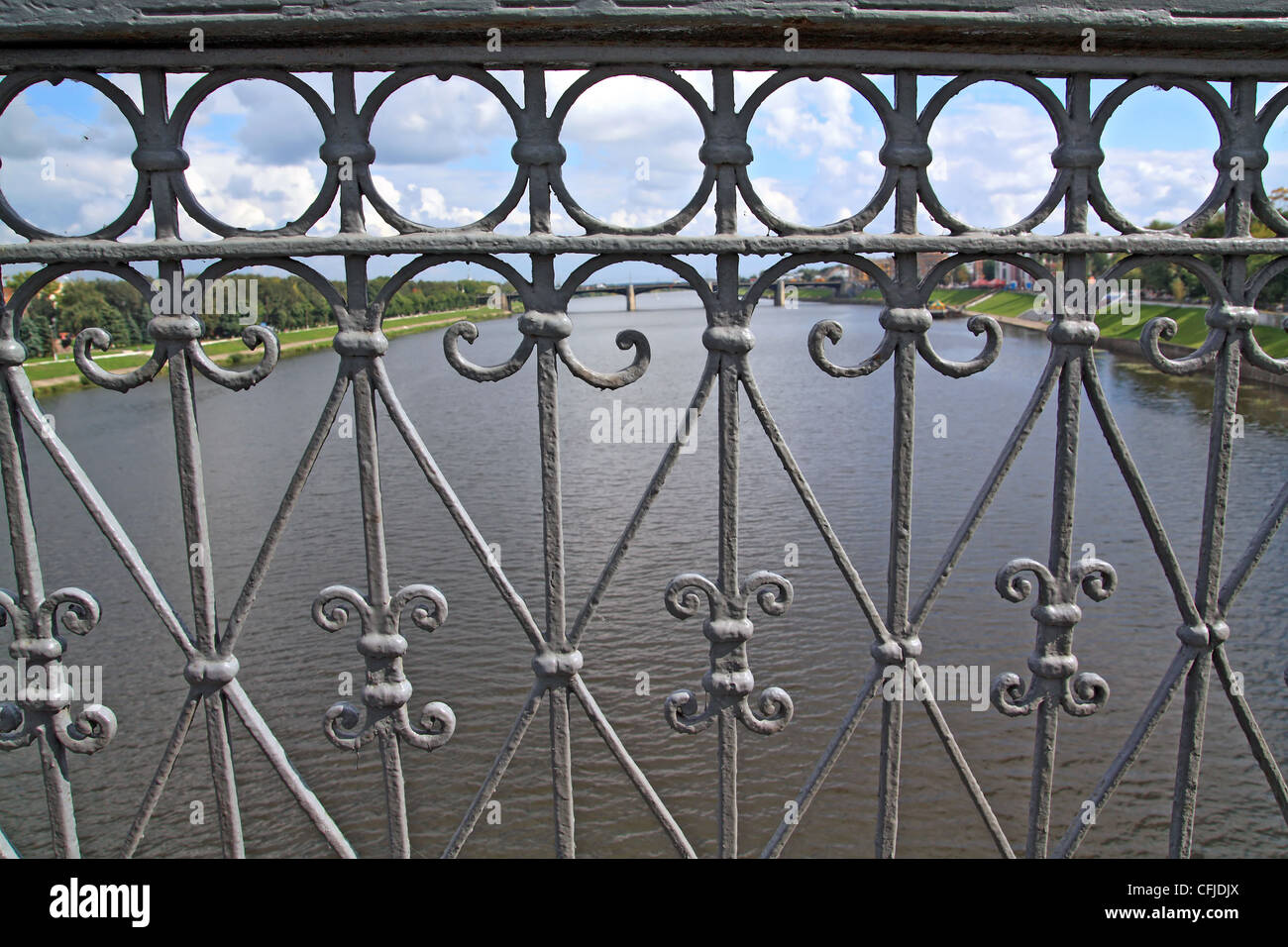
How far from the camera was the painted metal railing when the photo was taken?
191 cm

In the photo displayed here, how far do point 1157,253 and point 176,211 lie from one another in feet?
6.90

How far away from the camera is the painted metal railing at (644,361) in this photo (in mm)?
1909

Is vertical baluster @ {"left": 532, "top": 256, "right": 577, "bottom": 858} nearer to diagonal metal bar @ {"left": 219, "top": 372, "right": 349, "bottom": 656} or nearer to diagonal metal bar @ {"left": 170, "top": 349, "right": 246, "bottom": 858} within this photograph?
diagonal metal bar @ {"left": 219, "top": 372, "right": 349, "bottom": 656}

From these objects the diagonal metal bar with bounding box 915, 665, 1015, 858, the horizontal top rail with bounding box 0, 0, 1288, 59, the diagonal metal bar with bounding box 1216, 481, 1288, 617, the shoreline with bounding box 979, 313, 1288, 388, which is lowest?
the shoreline with bounding box 979, 313, 1288, 388

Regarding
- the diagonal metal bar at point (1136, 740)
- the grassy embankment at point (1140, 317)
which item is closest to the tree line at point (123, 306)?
the grassy embankment at point (1140, 317)

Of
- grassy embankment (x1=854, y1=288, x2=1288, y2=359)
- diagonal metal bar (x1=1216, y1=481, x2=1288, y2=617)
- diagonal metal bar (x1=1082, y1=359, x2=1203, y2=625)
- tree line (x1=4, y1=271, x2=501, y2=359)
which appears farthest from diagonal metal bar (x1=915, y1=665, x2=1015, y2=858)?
tree line (x1=4, y1=271, x2=501, y2=359)

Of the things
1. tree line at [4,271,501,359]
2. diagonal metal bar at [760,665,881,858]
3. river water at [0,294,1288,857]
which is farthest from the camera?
tree line at [4,271,501,359]

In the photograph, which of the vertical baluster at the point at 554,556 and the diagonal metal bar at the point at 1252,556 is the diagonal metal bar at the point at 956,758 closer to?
→ the diagonal metal bar at the point at 1252,556

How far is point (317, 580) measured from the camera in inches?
556

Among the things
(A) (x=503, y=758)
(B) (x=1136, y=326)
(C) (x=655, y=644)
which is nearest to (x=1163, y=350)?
(B) (x=1136, y=326)

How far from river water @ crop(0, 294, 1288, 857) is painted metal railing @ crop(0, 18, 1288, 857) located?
3127 millimetres

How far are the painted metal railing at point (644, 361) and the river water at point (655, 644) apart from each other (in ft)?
10.3

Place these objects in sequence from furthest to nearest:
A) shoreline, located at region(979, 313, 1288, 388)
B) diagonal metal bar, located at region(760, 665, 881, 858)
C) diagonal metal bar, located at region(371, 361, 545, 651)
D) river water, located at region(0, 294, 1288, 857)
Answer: shoreline, located at region(979, 313, 1288, 388)
river water, located at region(0, 294, 1288, 857)
diagonal metal bar, located at region(760, 665, 881, 858)
diagonal metal bar, located at region(371, 361, 545, 651)

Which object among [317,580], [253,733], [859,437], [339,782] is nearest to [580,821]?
[339,782]
